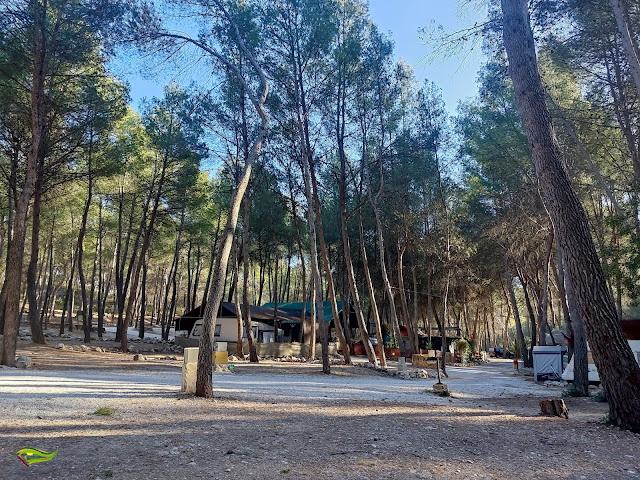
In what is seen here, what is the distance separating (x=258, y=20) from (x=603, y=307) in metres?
12.4

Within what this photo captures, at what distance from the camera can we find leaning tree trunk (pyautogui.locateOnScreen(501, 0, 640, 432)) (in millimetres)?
5578

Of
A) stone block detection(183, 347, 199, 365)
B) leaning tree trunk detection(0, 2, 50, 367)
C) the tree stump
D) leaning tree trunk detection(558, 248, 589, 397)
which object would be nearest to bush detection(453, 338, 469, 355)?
leaning tree trunk detection(558, 248, 589, 397)

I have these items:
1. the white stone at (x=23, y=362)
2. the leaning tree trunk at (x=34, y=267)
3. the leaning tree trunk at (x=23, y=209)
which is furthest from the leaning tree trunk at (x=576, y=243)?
the leaning tree trunk at (x=34, y=267)

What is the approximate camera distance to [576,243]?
5930mm

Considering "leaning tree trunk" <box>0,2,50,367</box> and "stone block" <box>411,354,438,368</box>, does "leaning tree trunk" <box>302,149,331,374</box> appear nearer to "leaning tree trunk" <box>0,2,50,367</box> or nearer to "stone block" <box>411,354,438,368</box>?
"stone block" <box>411,354,438,368</box>

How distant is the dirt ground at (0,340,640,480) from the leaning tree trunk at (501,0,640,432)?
1.71ft

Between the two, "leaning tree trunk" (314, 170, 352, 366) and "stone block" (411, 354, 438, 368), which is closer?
"leaning tree trunk" (314, 170, 352, 366)

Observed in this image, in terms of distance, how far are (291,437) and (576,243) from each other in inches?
168

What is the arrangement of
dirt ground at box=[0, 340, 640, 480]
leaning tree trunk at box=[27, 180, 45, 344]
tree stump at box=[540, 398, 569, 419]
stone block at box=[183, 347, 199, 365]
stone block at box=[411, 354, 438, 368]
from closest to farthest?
dirt ground at box=[0, 340, 640, 480]
tree stump at box=[540, 398, 569, 419]
stone block at box=[183, 347, 199, 365]
leaning tree trunk at box=[27, 180, 45, 344]
stone block at box=[411, 354, 438, 368]

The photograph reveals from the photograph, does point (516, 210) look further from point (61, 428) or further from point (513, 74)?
point (61, 428)

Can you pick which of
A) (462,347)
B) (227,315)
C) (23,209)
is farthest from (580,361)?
(227,315)

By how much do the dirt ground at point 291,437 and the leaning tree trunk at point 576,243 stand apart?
0.52 meters

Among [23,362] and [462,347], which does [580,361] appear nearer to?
[23,362]

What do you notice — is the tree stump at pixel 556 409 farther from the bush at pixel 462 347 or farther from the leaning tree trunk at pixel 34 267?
the bush at pixel 462 347
